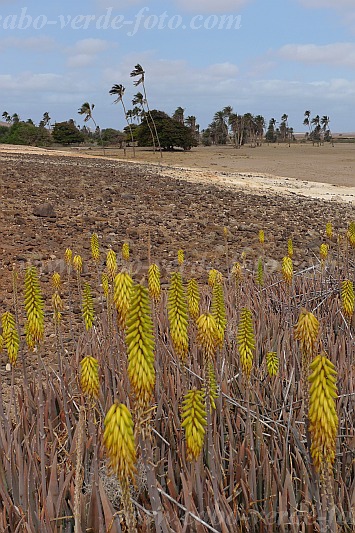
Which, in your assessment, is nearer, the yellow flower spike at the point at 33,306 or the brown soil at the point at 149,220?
the yellow flower spike at the point at 33,306

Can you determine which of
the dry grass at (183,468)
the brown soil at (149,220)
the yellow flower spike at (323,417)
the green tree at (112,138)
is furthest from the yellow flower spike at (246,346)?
the green tree at (112,138)

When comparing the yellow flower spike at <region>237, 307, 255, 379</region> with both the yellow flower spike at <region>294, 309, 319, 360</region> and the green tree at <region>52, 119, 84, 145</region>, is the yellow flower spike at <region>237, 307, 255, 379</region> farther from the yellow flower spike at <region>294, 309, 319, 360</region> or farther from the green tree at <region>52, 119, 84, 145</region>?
the green tree at <region>52, 119, 84, 145</region>

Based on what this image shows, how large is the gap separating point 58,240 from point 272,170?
2935 cm

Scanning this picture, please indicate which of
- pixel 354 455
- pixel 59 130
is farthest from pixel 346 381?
pixel 59 130

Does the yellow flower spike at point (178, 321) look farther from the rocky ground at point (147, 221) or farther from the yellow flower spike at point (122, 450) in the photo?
the rocky ground at point (147, 221)

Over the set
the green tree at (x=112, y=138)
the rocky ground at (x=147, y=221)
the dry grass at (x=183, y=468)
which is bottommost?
the dry grass at (x=183, y=468)

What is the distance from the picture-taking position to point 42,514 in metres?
1.79

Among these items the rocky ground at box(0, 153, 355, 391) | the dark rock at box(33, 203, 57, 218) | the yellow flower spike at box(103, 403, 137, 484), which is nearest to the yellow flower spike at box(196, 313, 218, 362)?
the yellow flower spike at box(103, 403, 137, 484)

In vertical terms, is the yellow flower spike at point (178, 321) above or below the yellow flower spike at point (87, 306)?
above

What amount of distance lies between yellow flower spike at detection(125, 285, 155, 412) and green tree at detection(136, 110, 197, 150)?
5584cm

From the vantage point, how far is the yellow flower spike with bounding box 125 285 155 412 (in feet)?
4.15

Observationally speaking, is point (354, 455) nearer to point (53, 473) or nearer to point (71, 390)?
point (53, 473)

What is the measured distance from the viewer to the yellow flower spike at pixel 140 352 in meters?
1.26

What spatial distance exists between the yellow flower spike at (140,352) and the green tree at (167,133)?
55.8m
